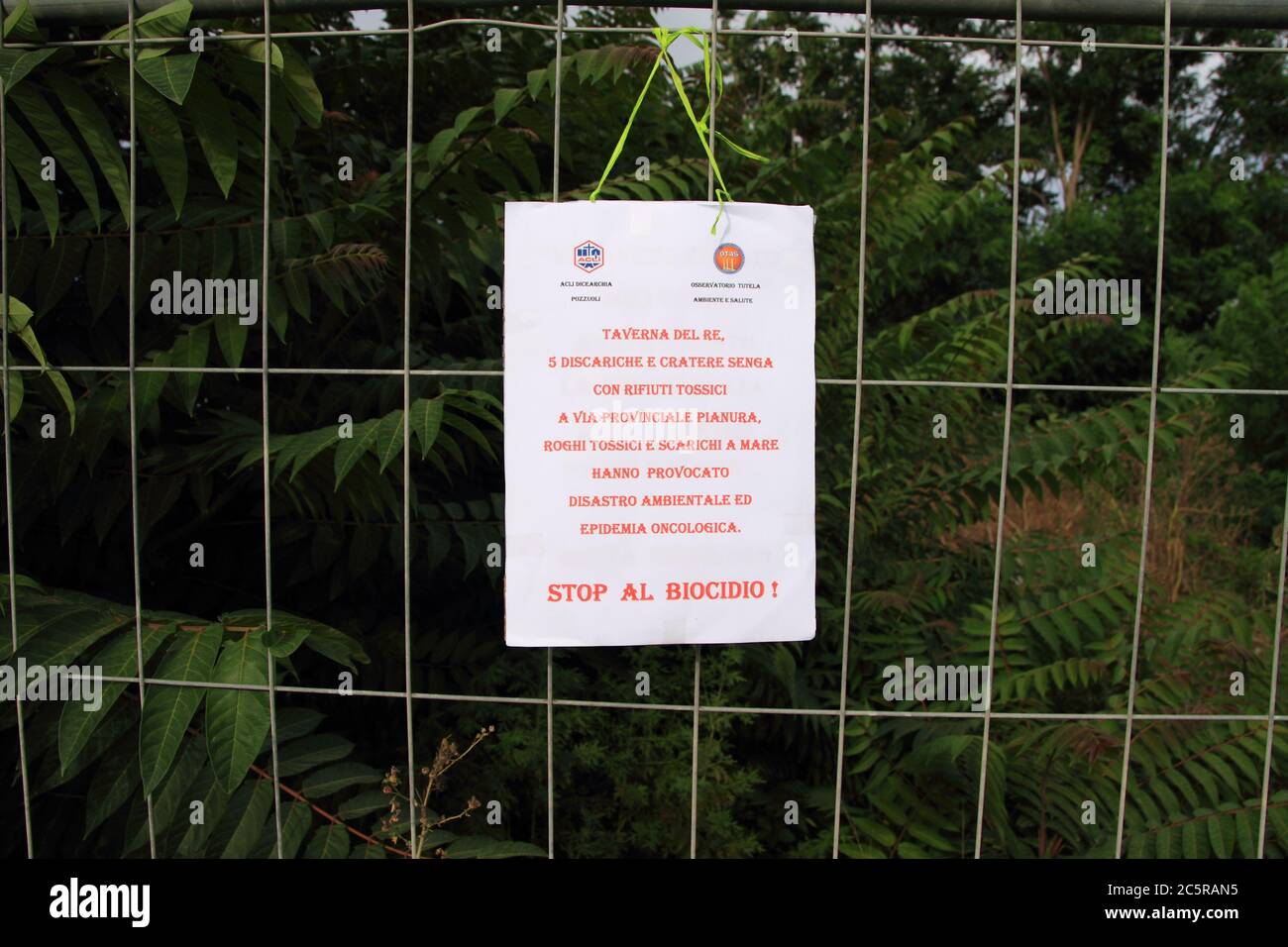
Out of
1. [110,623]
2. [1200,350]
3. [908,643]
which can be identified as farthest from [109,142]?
[1200,350]

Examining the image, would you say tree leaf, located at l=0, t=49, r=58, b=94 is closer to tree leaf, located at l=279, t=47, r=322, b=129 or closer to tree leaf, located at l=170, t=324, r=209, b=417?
tree leaf, located at l=279, t=47, r=322, b=129

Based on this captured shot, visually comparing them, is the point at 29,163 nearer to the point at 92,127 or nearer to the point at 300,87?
the point at 92,127

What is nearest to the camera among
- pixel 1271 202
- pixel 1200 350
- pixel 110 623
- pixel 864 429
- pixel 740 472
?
pixel 740 472

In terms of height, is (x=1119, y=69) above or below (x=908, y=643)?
above

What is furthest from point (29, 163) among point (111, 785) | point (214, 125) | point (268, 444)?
point (111, 785)

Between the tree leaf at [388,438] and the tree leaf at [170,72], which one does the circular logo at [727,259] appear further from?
the tree leaf at [170,72]

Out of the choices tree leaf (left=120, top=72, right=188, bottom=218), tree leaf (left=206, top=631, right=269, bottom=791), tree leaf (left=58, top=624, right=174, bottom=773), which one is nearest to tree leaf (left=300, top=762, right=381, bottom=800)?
tree leaf (left=206, top=631, right=269, bottom=791)

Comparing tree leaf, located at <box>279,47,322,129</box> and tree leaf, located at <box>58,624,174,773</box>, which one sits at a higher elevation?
tree leaf, located at <box>279,47,322,129</box>

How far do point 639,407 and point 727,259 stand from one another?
25 cm

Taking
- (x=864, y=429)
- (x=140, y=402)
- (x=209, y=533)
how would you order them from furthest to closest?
1. (x=864, y=429)
2. (x=209, y=533)
3. (x=140, y=402)

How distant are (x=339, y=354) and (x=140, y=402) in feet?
2.59

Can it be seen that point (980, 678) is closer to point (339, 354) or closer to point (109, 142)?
point (339, 354)

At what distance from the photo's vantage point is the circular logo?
132cm

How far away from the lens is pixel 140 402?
5.78 ft
